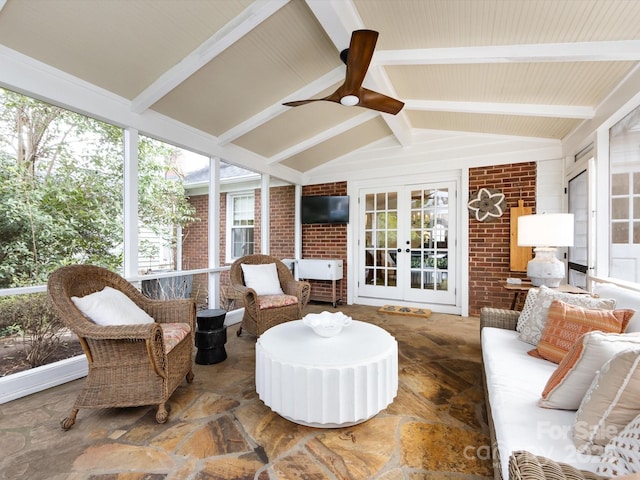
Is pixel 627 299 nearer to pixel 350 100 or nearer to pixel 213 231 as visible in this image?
pixel 350 100

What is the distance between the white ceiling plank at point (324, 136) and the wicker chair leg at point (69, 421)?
3.72m

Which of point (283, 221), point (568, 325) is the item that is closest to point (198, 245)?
point (283, 221)

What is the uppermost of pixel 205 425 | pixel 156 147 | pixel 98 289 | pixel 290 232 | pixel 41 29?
pixel 41 29

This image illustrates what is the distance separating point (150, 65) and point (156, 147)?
974 millimetres

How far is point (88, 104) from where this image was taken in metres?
2.51

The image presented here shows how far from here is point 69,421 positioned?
5.86 ft

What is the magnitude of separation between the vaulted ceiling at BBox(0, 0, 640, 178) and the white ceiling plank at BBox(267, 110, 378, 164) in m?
0.56

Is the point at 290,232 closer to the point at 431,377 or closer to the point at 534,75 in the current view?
the point at 431,377

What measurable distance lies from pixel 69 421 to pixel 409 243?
4338 mm

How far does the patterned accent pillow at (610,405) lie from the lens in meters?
0.94

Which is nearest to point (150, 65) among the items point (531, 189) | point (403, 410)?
point (403, 410)

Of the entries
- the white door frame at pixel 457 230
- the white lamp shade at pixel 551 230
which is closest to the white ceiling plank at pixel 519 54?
the white lamp shade at pixel 551 230

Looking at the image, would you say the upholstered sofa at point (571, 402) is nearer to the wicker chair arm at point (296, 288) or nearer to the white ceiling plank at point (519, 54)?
the white ceiling plank at point (519, 54)

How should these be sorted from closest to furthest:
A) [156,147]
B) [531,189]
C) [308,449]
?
1. [308,449]
2. [156,147]
3. [531,189]
